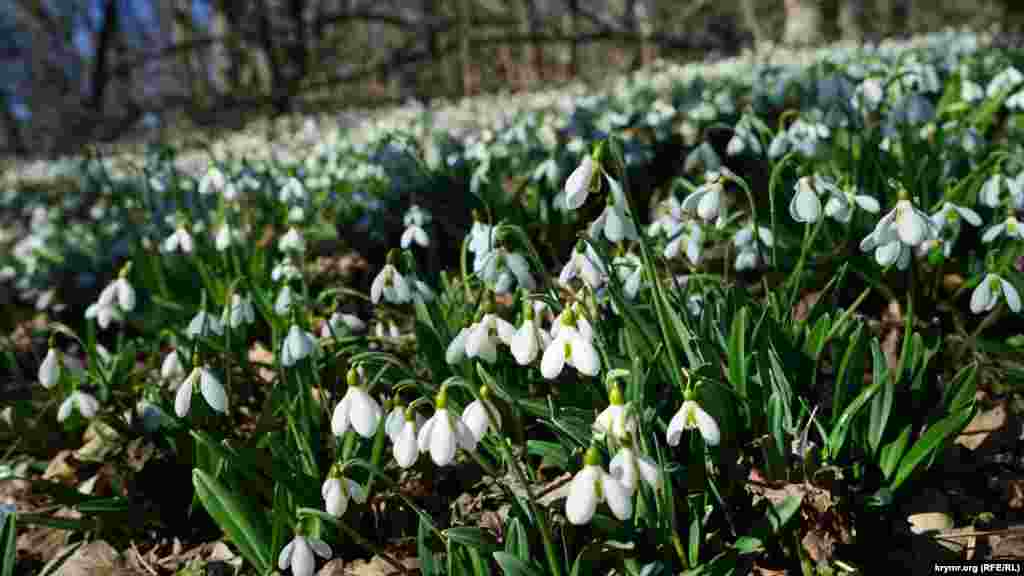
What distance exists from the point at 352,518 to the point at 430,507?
0.20 m

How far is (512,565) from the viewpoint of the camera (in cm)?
139

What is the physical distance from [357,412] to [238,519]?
41 centimetres

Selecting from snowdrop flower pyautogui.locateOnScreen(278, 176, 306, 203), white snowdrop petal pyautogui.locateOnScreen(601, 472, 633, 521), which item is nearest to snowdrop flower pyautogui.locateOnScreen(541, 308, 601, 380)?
white snowdrop petal pyautogui.locateOnScreen(601, 472, 633, 521)

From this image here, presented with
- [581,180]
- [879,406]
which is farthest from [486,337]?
[879,406]

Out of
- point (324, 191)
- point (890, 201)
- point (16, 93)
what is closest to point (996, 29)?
point (890, 201)

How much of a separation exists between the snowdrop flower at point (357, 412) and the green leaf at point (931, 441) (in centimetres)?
106

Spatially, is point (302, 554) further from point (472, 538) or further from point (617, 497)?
point (617, 497)

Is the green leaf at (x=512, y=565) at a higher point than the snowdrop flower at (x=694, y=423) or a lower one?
lower

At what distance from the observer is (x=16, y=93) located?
22.9 m

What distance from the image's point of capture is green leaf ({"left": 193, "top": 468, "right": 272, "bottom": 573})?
64.0 inches

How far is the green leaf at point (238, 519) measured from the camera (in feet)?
5.33

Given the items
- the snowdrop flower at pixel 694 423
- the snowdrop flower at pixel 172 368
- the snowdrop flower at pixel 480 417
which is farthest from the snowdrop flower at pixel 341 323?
the snowdrop flower at pixel 694 423

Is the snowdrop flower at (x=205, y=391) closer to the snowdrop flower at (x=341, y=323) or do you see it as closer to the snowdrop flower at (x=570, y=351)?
the snowdrop flower at (x=341, y=323)

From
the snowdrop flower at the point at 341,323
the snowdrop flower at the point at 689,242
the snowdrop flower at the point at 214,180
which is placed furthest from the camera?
the snowdrop flower at the point at 214,180
